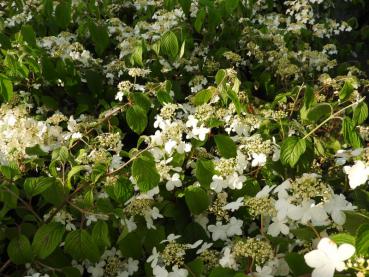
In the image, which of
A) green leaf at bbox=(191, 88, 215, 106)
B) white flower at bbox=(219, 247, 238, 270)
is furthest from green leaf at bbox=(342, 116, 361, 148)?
white flower at bbox=(219, 247, 238, 270)

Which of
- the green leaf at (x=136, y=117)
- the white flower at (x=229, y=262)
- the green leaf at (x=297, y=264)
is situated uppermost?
the green leaf at (x=136, y=117)

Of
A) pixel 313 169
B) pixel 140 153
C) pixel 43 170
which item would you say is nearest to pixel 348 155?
pixel 313 169

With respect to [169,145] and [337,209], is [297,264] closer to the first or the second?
[337,209]

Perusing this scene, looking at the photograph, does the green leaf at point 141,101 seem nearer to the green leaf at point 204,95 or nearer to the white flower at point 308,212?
the green leaf at point 204,95

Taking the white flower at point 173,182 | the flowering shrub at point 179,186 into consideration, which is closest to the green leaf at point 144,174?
the flowering shrub at point 179,186

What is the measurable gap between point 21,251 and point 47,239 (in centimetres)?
11

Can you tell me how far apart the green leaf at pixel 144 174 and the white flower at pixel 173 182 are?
0.50ft

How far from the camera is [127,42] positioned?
9.09 ft

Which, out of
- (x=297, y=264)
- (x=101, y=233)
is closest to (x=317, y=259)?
(x=297, y=264)

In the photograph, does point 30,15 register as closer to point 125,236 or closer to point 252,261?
point 125,236

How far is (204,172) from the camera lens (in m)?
1.53

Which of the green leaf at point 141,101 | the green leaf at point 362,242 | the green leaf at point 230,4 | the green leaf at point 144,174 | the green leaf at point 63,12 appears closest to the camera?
the green leaf at point 362,242

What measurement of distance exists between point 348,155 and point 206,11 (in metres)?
1.40

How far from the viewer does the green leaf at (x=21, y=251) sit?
154 centimetres
